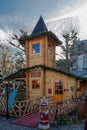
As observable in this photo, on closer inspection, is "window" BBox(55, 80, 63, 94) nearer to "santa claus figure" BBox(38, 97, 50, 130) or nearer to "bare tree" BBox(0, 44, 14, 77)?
"santa claus figure" BBox(38, 97, 50, 130)

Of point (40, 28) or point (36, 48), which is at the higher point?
point (40, 28)

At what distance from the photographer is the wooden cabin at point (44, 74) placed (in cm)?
1198

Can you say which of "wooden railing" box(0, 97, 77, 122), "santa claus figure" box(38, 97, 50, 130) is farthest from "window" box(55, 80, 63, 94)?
"santa claus figure" box(38, 97, 50, 130)

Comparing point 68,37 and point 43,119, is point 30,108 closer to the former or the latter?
point 43,119

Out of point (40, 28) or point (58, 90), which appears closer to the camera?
point (58, 90)

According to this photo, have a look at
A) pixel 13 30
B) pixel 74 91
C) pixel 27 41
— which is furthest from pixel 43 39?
pixel 13 30

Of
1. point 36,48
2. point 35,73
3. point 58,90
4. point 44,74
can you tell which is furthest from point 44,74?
point 36,48

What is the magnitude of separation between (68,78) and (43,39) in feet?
13.0

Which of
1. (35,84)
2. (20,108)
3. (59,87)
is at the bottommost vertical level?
(20,108)

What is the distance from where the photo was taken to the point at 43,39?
13008mm

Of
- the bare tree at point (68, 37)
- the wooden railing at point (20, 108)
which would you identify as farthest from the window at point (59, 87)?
the bare tree at point (68, 37)

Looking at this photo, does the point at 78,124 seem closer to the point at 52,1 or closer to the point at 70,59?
the point at 52,1

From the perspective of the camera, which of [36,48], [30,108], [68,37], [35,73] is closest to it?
[30,108]

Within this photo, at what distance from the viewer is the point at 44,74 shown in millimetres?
12438
